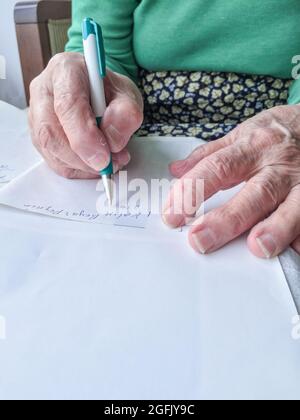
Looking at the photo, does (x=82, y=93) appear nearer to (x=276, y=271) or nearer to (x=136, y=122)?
(x=136, y=122)

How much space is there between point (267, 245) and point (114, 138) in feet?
0.70

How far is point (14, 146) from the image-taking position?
23.4 inches

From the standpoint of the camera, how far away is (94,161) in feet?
1.35

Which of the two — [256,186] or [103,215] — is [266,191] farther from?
[103,215]

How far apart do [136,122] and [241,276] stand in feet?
0.72

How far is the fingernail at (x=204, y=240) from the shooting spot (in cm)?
34

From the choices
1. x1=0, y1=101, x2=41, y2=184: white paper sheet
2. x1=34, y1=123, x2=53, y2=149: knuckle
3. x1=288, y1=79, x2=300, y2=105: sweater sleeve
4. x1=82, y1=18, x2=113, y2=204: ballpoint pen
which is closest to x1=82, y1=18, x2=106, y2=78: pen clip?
x1=82, y1=18, x2=113, y2=204: ballpoint pen

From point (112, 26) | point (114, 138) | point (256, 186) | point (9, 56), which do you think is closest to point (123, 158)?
point (114, 138)

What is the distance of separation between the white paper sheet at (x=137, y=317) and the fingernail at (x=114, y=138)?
105mm

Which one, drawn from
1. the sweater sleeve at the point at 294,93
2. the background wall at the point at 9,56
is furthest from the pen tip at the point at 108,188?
the background wall at the point at 9,56

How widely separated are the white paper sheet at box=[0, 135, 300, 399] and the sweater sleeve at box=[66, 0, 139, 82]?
0.39 metres

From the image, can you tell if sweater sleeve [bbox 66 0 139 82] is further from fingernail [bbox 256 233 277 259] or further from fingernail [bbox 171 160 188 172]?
fingernail [bbox 256 233 277 259]
